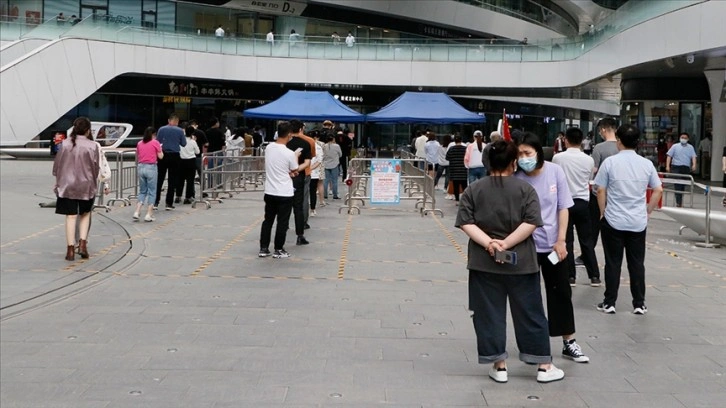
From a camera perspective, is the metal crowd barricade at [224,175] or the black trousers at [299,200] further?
the metal crowd barricade at [224,175]

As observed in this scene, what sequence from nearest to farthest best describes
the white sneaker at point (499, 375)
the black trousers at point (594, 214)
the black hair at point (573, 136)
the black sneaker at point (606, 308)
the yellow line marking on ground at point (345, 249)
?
the white sneaker at point (499, 375) → the black sneaker at point (606, 308) → the black hair at point (573, 136) → the black trousers at point (594, 214) → the yellow line marking on ground at point (345, 249)

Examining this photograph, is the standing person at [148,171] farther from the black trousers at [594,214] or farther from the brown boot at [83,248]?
the black trousers at [594,214]

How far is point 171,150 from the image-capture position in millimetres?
18969

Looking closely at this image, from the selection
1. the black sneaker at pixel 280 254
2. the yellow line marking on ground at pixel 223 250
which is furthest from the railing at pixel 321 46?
the black sneaker at pixel 280 254

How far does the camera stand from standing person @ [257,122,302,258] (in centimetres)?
1242

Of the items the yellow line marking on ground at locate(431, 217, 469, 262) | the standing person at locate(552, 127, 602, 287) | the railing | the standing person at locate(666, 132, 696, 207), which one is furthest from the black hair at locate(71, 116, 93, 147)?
the railing

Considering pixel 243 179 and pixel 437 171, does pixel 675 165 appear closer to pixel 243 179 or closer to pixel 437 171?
pixel 437 171

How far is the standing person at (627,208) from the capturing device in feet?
29.3

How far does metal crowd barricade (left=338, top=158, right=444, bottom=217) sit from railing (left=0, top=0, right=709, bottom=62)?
1662cm

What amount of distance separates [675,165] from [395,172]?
24.6 feet

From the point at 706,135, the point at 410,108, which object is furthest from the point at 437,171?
the point at 706,135

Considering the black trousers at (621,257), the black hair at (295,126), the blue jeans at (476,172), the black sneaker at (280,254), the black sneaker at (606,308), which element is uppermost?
the black hair at (295,126)

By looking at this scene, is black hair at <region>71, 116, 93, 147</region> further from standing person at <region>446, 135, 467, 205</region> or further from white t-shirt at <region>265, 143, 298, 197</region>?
standing person at <region>446, 135, 467, 205</region>

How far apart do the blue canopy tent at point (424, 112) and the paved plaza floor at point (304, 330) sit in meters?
11.7
